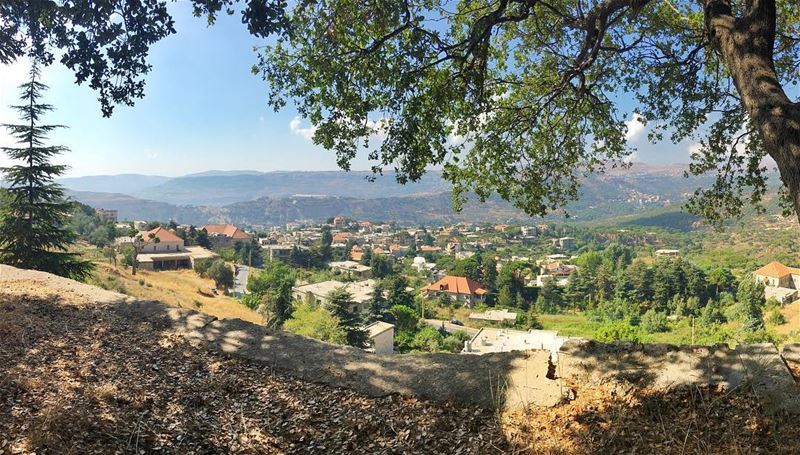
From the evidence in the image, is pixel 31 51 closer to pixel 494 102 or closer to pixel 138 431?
pixel 138 431

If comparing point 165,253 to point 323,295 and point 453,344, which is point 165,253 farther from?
point 453,344

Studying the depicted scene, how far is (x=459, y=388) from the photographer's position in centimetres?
442

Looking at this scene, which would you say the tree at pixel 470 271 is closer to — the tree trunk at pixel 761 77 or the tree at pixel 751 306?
the tree at pixel 751 306

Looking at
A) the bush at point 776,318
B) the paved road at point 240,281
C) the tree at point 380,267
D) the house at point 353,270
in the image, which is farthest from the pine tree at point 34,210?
the tree at point 380,267

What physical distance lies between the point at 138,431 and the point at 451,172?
5325 millimetres

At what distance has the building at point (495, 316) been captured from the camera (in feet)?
159

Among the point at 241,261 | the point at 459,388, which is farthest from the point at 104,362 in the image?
the point at 241,261

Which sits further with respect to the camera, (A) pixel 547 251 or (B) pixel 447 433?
(A) pixel 547 251

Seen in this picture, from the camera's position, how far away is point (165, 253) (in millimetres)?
57062

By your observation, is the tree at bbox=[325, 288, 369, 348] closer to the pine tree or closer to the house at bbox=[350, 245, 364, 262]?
the pine tree

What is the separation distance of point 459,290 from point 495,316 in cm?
1325

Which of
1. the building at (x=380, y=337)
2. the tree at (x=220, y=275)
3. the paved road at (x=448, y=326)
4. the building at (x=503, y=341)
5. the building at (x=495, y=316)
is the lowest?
the building at (x=495, y=316)

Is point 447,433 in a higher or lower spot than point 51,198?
lower

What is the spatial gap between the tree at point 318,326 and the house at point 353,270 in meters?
45.0
